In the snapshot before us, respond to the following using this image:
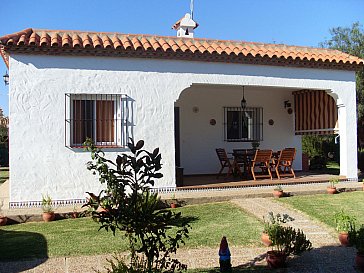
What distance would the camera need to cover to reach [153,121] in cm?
1051

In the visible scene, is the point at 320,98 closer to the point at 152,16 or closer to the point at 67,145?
the point at 152,16

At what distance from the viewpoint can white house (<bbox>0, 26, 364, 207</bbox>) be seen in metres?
9.62

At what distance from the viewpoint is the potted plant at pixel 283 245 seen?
213 inches

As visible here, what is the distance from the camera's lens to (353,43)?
66.6ft

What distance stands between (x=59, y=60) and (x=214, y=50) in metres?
4.02

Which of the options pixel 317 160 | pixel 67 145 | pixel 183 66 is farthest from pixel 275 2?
pixel 67 145

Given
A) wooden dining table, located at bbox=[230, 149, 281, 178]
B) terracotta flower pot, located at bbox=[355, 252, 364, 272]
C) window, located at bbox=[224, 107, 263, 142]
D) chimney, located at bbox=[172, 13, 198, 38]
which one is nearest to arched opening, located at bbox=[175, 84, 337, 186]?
window, located at bbox=[224, 107, 263, 142]

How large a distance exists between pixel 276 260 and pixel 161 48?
661 centimetres

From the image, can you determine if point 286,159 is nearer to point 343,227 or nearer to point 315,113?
point 315,113

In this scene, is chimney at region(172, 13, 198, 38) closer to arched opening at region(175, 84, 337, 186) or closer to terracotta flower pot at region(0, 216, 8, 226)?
arched opening at region(175, 84, 337, 186)

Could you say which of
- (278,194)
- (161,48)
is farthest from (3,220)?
(278,194)

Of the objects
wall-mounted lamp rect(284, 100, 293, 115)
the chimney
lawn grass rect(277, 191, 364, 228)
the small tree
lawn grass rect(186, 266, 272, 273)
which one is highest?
the chimney

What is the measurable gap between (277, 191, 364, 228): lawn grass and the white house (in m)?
2.19

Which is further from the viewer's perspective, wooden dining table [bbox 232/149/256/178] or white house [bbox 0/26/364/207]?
wooden dining table [bbox 232/149/256/178]
